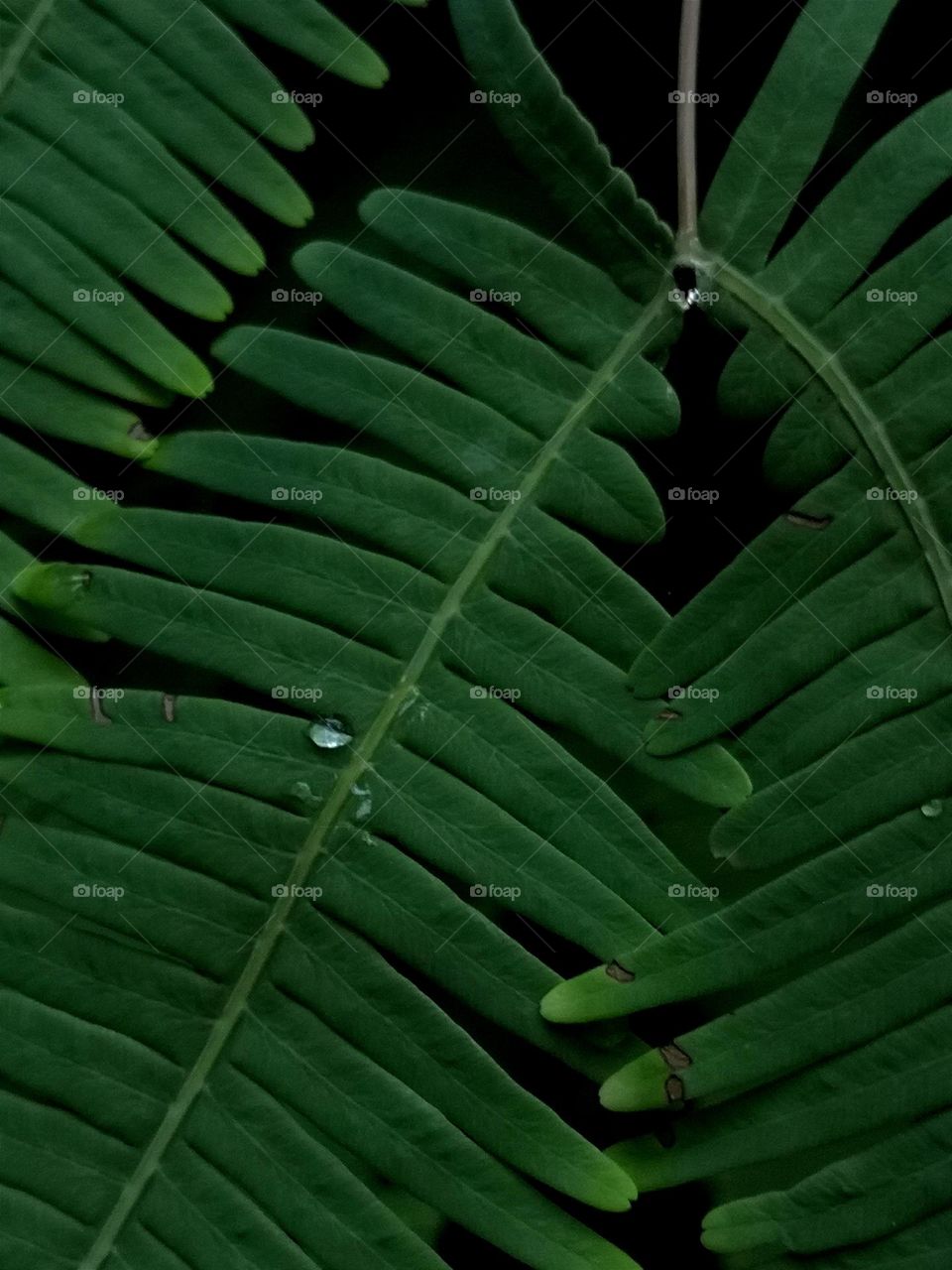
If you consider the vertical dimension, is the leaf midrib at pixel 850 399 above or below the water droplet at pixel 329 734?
above

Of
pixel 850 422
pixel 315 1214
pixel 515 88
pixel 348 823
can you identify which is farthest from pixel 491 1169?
pixel 515 88

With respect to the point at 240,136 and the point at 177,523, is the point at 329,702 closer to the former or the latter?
the point at 177,523

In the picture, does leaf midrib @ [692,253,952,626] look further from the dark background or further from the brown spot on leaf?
the brown spot on leaf

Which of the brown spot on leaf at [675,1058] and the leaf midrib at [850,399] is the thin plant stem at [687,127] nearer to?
the leaf midrib at [850,399]

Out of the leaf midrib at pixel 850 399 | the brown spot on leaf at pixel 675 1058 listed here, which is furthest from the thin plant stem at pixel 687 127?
the brown spot on leaf at pixel 675 1058

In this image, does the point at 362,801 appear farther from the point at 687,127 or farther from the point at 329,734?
the point at 687,127
